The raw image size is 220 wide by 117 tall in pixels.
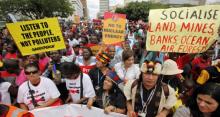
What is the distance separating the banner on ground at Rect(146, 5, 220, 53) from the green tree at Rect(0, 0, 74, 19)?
4082 centimetres

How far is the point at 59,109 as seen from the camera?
14.0ft

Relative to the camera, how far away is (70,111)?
431cm

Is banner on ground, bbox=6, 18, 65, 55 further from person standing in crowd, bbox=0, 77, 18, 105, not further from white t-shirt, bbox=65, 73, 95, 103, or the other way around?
white t-shirt, bbox=65, 73, 95, 103

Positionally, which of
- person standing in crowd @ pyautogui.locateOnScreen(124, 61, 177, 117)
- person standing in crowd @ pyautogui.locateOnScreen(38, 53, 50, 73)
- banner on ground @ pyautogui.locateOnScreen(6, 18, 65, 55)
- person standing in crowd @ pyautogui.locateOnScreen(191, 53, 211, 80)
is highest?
banner on ground @ pyautogui.locateOnScreen(6, 18, 65, 55)

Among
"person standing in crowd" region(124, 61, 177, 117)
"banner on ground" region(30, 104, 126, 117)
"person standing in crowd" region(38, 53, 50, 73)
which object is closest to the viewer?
"person standing in crowd" region(124, 61, 177, 117)

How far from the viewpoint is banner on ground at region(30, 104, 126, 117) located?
411 cm

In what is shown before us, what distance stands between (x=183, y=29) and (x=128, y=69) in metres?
1.10

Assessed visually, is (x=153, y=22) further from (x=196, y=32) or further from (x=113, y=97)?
(x=113, y=97)

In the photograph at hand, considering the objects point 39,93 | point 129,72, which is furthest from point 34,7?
point 39,93

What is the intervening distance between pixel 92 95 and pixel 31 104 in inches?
32.4

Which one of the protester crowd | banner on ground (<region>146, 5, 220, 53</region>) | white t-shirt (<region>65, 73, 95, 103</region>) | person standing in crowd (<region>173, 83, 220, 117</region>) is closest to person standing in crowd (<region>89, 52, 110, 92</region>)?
the protester crowd

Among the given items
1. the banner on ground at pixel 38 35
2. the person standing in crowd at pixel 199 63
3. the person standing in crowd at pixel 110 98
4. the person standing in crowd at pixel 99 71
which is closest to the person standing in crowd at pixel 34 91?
the person standing in crowd at pixel 110 98

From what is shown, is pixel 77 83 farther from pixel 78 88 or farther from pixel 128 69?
pixel 128 69

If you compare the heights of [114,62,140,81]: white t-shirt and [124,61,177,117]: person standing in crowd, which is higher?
[124,61,177,117]: person standing in crowd
